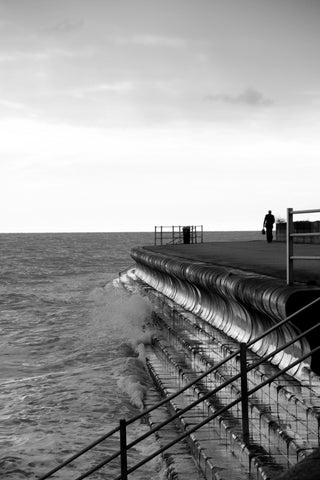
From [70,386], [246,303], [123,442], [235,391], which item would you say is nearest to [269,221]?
[70,386]

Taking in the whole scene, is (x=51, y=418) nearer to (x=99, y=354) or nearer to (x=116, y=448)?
(x=116, y=448)

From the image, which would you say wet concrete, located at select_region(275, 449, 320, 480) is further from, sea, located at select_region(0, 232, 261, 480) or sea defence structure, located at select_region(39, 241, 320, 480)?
sea, located at select_region(0, 232, 261, 480)

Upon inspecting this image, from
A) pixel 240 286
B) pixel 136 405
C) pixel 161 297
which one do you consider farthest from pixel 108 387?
pixel 161 297

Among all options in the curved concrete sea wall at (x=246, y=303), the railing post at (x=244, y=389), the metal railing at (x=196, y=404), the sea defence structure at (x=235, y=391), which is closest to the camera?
the metal railing at (x=196, y=404)

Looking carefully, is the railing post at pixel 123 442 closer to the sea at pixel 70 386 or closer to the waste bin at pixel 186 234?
the sea at pixel 70 386

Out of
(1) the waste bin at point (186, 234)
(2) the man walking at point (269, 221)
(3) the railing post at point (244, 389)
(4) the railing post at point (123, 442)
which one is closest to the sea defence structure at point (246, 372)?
(3) the railing post at point (244, 389)

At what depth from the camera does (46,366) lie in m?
14.7

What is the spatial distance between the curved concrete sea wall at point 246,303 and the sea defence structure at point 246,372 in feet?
0.05

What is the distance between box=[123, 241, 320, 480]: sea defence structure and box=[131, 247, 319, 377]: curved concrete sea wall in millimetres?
16

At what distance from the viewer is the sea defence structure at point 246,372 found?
5.84 meters

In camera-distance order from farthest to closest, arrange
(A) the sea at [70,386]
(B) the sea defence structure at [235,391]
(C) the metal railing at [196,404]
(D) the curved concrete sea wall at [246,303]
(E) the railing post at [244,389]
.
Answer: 1. (A) the sea at [70,386]
2. (D) the curved concrete sea wall at [246,303]
3. (E) the railing post at [244,389]
4. (B) the sea defence structure at [235,391]
5. (C) the metal railing at [196,404]

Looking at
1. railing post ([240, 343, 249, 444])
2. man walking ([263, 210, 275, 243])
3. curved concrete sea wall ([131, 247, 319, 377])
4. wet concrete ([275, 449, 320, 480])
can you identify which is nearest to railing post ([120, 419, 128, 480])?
railing post ([240, 343, 249, 444])

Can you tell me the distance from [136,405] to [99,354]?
537 cm

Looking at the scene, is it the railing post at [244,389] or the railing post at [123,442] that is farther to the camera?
the railing post at [244,389]
